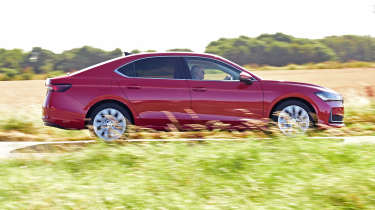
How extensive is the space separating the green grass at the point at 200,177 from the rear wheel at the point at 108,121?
1525 millimetres

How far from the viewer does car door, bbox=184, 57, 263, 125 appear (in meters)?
8.56

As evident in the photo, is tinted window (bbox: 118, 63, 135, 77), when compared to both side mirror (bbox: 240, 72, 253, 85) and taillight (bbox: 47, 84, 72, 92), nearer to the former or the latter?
taillight (bbox: 47, 84, 72, 92)

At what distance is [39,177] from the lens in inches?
223

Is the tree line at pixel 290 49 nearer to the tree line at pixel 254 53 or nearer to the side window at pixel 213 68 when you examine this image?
the tree line at pixel 254 53

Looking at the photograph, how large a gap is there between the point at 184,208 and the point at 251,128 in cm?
396

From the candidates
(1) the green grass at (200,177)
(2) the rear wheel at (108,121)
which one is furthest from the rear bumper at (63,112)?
(1) the green grass at (200,177)

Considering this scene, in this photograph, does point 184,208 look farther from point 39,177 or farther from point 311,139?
point 311,139

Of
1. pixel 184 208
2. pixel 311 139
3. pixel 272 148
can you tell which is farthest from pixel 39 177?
pixel 311 139

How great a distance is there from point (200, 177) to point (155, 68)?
138 inches

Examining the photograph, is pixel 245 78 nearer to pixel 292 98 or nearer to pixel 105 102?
pixel 292 98

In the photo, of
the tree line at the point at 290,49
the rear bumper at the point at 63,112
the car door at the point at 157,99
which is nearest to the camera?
the rear bumper at the point at 63,112

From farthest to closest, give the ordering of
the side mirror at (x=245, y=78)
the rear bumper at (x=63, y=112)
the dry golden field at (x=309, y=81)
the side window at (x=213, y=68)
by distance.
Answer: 1. the dry golden field at (x=309, y=81)
2. the side window at (x=213, y=68)
3. the side mirror at (x=245, y=78)
4. the rear bumper at (x=63, y=112)

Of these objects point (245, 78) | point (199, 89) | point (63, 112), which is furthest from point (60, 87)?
point (245, 78)

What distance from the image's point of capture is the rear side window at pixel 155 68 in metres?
8.68
